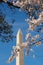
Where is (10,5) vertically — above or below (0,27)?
below

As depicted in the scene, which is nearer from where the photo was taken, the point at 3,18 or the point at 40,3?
the point at 40,3

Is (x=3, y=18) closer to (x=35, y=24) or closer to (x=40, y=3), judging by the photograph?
(x=40, y=3)

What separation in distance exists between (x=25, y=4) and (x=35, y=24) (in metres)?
1.97

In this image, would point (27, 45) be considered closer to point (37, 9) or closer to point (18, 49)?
point (18, 49)

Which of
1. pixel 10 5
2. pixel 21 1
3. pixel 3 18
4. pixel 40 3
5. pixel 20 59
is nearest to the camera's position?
pixel 40 3

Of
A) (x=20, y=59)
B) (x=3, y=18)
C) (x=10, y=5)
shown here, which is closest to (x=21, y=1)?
(x=10, y=5)

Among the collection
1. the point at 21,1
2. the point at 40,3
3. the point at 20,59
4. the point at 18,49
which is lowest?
the point at 18,49

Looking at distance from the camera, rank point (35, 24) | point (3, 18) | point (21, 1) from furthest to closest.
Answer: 1. point (3, 18)
2. point (21, 1)
3. point (35, 24)

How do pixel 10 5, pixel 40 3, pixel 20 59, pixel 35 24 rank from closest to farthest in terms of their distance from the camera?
pixel 35 24 < pixel 40 3 < pixel 10 5 < pixel 20 59

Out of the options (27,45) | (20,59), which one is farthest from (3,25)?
(20,59)

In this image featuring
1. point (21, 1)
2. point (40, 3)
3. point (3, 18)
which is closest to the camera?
point (40, 3)

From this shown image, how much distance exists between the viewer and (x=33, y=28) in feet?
25.1

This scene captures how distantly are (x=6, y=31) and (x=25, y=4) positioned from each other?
6253 millimetres

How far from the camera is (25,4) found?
9.13 m
